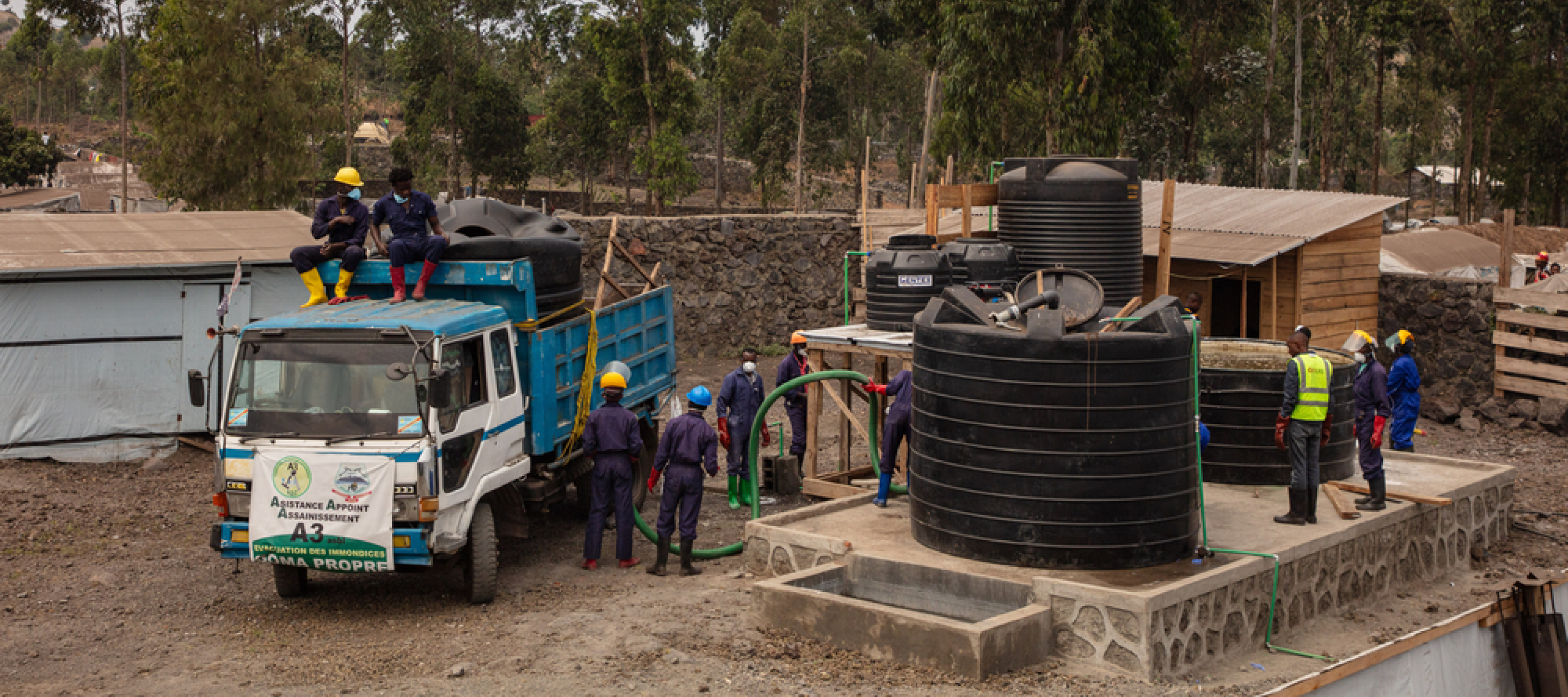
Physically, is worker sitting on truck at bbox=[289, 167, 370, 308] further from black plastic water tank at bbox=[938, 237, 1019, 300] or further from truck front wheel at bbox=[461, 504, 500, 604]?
black plastic water tank at bbox=[938, 237, 1019, 300]

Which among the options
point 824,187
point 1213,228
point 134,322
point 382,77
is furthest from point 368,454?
point 382,77

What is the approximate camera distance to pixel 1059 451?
8461mm

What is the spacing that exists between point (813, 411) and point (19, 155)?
1685 inches

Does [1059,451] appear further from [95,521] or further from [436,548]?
[95,521]

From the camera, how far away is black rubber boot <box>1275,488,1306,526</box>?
9664 millimetres

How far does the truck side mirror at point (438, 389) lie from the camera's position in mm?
8289

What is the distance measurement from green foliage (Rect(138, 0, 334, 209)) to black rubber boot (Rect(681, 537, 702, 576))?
17.9m

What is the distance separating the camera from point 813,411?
12797 mm

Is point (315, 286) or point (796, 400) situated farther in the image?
point (796, 400)

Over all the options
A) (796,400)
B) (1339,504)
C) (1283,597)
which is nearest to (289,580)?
A: (796,400)

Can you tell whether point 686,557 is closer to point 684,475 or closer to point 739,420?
point 684,475

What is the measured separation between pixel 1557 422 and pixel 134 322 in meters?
17.0

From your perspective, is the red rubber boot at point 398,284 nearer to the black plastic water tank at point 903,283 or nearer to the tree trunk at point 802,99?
the black plastic water tank at point 903,283

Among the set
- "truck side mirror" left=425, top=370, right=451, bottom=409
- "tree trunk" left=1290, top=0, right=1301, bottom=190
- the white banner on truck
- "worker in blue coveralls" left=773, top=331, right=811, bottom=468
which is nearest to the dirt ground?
the white banner on truck
